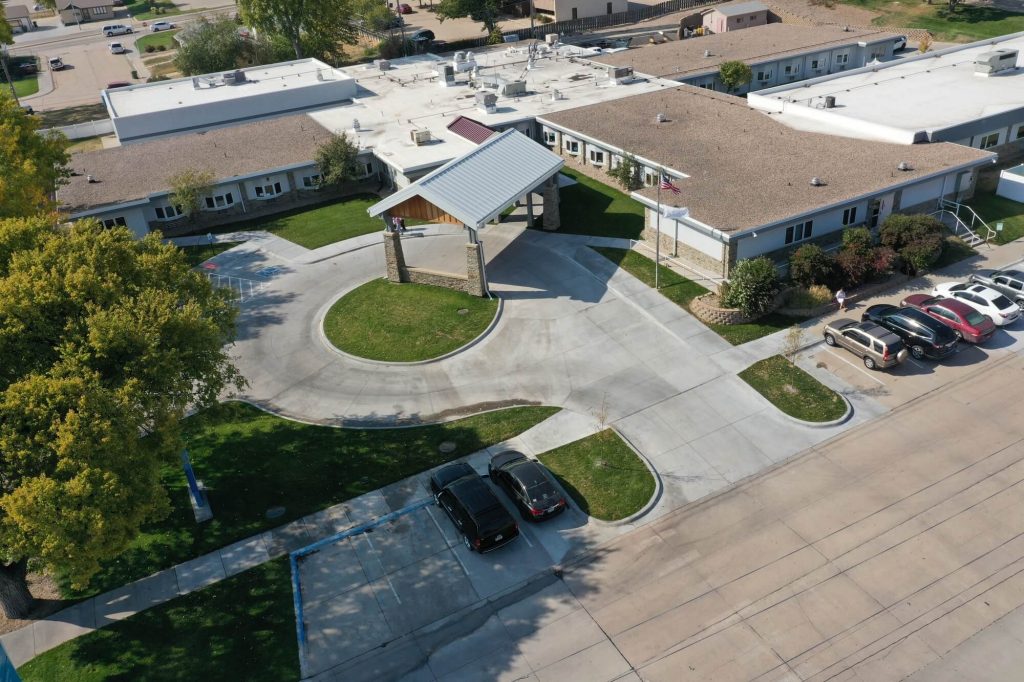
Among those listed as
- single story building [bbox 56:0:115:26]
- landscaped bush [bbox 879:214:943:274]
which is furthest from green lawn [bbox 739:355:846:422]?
single story building [bbox 56:0:115:26]

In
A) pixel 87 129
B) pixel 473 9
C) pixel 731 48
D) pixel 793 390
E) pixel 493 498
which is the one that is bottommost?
pixel 793 390

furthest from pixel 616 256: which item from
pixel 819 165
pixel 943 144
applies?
pixel 943 144

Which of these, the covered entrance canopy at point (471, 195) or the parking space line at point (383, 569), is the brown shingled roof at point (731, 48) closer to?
the covered entrance canopy at point (471, 195)

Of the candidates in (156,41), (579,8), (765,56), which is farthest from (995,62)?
(156,41)

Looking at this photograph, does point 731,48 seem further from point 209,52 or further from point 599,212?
point 209,52

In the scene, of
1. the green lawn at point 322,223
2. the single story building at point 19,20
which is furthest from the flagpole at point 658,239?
the single story building at point 19,20

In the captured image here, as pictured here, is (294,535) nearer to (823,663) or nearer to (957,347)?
(823,663)

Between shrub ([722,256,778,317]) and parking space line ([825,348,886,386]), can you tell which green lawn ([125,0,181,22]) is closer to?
shrub ([722,256,778,317])
